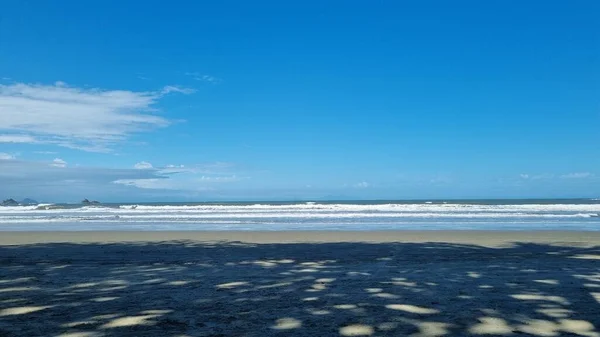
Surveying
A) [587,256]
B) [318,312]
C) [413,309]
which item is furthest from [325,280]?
[587,256]

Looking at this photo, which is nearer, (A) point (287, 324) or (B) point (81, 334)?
(B) point (81, 334)

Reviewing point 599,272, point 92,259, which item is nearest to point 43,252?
point 92,259

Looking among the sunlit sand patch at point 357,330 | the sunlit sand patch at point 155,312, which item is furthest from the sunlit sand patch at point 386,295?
the sunlit sand patch at point 155,312

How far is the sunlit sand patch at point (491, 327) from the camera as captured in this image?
4770mm

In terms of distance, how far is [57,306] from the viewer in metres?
5.95

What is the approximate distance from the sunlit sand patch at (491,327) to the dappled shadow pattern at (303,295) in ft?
0.04

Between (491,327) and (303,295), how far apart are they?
2669 millimetres

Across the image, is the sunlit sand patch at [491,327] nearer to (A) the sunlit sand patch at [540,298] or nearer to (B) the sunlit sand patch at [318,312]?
(A) the sunlit sand patch at [540,298]

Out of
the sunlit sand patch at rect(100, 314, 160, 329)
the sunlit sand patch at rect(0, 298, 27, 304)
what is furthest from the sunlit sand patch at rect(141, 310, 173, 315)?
the sunlit sand patch at rect(0, 298, 27, 304)

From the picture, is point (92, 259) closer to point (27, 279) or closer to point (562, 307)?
point (27, 279)

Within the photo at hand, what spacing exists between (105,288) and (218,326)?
311 cm

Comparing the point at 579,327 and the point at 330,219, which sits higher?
the point at 330,219

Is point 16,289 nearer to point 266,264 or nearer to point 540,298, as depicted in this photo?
point 266,264

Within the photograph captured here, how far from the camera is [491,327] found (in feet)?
16.2
